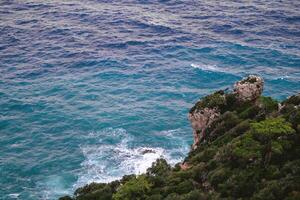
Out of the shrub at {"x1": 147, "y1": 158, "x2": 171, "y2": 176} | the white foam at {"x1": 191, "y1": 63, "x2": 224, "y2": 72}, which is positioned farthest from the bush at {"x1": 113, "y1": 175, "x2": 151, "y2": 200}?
the white foam at {"x1": 191, "y1": 63, "x2": 224, "y2": 72}

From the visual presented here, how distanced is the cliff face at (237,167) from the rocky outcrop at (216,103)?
1599mm

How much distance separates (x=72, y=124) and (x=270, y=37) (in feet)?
212

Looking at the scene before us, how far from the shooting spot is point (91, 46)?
378 ft

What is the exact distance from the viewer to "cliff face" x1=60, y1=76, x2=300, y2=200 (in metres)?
35.5

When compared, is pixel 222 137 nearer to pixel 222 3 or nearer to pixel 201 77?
pixel 201 77

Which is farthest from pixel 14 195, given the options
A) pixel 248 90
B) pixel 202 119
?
pixel 248 90

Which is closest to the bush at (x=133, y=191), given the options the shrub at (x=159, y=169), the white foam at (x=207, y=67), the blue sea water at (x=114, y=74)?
the shrub at (x=159, y=169)

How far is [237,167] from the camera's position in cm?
3922

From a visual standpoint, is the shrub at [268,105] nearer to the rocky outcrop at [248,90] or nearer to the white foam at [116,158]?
the rocky outcrop at [248,90]

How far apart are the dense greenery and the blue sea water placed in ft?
88.9

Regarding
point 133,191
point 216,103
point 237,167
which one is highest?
point 216,103

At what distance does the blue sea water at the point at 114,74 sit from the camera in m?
74.2

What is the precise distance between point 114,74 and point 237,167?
2650 inches

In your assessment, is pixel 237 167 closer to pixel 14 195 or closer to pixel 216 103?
pixel 216 103
